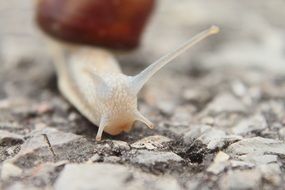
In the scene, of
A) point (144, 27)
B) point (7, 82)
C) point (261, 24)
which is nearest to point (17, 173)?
point (7, 82)

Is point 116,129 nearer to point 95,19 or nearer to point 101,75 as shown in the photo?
point 101,75

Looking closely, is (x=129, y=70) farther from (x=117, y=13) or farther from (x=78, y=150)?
(x=78, y=150)

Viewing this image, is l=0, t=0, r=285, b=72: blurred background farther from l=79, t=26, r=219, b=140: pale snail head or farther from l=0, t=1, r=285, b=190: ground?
l=79, t=26, r=219, b=140: pale snail head

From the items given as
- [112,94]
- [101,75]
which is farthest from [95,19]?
[112,94]

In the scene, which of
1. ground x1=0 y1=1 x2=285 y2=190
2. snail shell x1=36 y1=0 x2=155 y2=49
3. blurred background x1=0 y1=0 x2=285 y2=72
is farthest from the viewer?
blurred background x1=0 y1=0 x2=285 y2=72

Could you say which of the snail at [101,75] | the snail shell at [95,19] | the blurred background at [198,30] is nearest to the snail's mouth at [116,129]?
the snail at [101,75]

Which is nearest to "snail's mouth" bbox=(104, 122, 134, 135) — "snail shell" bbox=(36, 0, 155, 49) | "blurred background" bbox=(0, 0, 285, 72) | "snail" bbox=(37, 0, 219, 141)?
"snail" bbox=(37, 0, 219, 141)

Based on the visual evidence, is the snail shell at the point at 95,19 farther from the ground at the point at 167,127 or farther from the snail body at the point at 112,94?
the snail body at the point at 112,94
